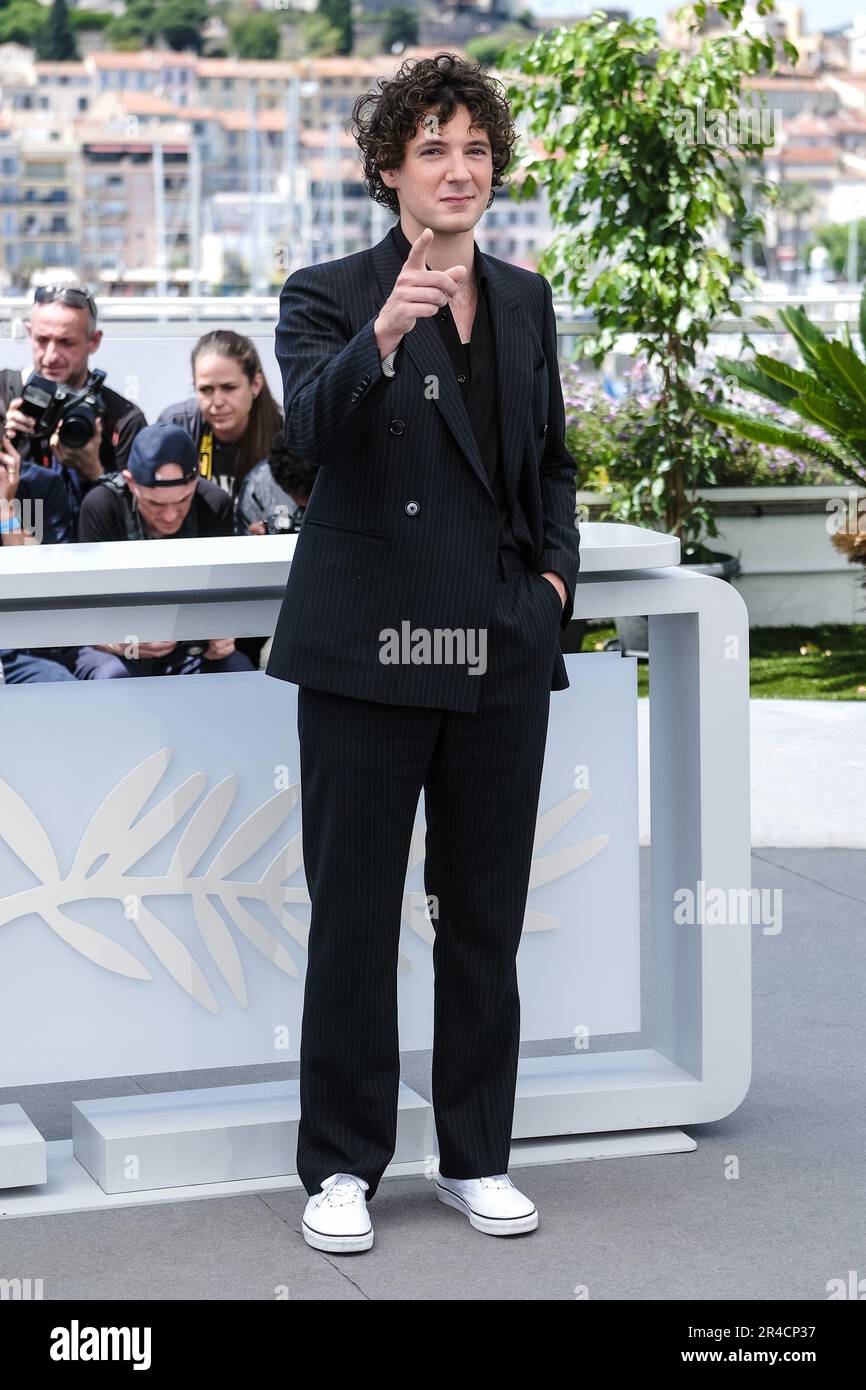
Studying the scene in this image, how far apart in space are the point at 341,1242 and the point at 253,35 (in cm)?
16440

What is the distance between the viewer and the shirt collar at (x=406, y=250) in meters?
3.14

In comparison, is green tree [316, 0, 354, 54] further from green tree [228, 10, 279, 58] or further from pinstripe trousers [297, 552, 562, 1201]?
pinstripe trousers [297, 552, 562, 1201]

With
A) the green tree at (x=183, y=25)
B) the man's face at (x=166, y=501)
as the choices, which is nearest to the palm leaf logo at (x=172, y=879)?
the man's face at (x=166, y=501)

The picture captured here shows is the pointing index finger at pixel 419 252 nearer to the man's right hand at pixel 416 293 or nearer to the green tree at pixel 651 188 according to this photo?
the man's right hand at pixel 416 293

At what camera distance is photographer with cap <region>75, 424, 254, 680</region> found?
16.1ft

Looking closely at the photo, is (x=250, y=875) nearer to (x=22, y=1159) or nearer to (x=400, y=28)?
(x=22, y=1159)

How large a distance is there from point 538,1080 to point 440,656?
110 cm

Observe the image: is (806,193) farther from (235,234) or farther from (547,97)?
(547,97)

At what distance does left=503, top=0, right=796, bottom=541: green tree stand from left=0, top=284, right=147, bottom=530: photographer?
153 inches

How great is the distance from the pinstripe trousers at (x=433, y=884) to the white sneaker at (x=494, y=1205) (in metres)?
0.02

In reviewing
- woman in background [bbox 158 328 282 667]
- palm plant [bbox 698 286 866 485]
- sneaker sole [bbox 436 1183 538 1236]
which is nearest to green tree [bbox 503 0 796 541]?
palm plant [bbox 698 286 866 485]

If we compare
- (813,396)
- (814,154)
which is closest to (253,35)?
(814,154)

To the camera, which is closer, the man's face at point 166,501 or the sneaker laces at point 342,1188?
the sneaker laces at point 342,1188
